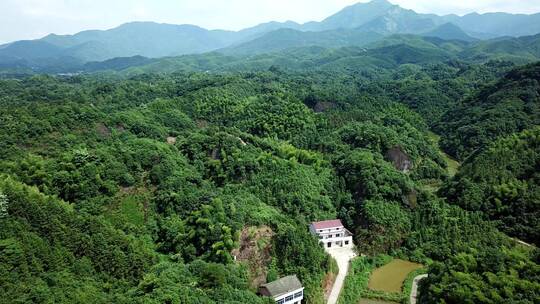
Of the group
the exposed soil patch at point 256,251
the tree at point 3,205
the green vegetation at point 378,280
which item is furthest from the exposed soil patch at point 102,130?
the green vegetation at point 378,280

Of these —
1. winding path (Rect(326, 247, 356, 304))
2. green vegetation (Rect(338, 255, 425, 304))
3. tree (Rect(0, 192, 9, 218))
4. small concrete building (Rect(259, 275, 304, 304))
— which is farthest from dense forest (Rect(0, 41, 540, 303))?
green vegetation (Rect(338, 255, 425, 304))

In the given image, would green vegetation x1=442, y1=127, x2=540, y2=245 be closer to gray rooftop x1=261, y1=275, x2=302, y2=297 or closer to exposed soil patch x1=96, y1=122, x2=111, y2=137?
gray rooftop x1=261, y1=275, x2=302, y2=297

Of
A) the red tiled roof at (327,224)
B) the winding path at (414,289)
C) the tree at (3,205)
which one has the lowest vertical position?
the winding path at (414,289)

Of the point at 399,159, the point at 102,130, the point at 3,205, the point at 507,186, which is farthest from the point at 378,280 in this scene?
the point at 102,130

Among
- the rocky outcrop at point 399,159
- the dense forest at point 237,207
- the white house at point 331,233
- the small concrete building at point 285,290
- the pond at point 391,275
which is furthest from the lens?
the rocky outcrop at point 399,159

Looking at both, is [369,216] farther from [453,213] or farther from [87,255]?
[87,255]

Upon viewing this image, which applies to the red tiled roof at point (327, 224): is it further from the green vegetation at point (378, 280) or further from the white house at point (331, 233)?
the green vegetation at point (378, 280)

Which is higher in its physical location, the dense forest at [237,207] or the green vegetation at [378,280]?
the dense forest at [237,207]
